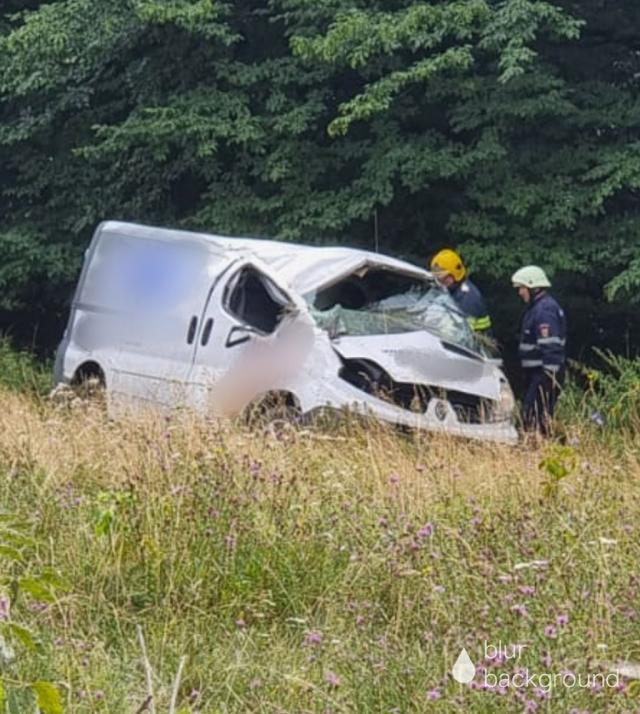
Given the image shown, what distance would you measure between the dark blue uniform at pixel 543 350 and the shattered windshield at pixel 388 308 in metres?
0.74

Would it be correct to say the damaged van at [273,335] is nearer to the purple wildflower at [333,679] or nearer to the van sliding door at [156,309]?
the van sliding door at [156,309]

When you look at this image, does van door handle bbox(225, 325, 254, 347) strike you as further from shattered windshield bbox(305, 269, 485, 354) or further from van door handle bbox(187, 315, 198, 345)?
shattered windshield bbox(305, 269, 485, 354)

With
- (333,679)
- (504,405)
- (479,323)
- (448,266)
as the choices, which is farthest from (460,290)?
(333,679)

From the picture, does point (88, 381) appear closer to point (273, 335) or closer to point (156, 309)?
point (156, 309)

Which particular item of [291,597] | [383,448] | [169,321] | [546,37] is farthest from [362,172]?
[291,597]

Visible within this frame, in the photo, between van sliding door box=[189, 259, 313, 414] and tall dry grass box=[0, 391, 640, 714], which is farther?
van sliding door box=[189, 259, 313, 414]

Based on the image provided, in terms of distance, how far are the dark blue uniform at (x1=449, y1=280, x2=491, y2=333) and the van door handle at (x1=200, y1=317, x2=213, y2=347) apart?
2.21m

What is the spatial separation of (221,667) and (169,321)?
596 centimetres

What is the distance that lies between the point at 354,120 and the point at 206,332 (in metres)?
4.79

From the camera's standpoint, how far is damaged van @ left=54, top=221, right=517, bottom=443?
8.62 metres

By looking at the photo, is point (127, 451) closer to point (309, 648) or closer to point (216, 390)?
point (309, 648)

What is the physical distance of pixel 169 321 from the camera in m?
9.62

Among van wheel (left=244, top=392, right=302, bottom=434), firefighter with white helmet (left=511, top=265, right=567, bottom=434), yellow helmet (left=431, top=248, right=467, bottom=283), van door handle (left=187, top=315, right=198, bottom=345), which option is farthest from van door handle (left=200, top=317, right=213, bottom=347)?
firefighter with white helmet (left=511, top=265, right=567, bottom=434)

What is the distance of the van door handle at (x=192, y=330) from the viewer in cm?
938
